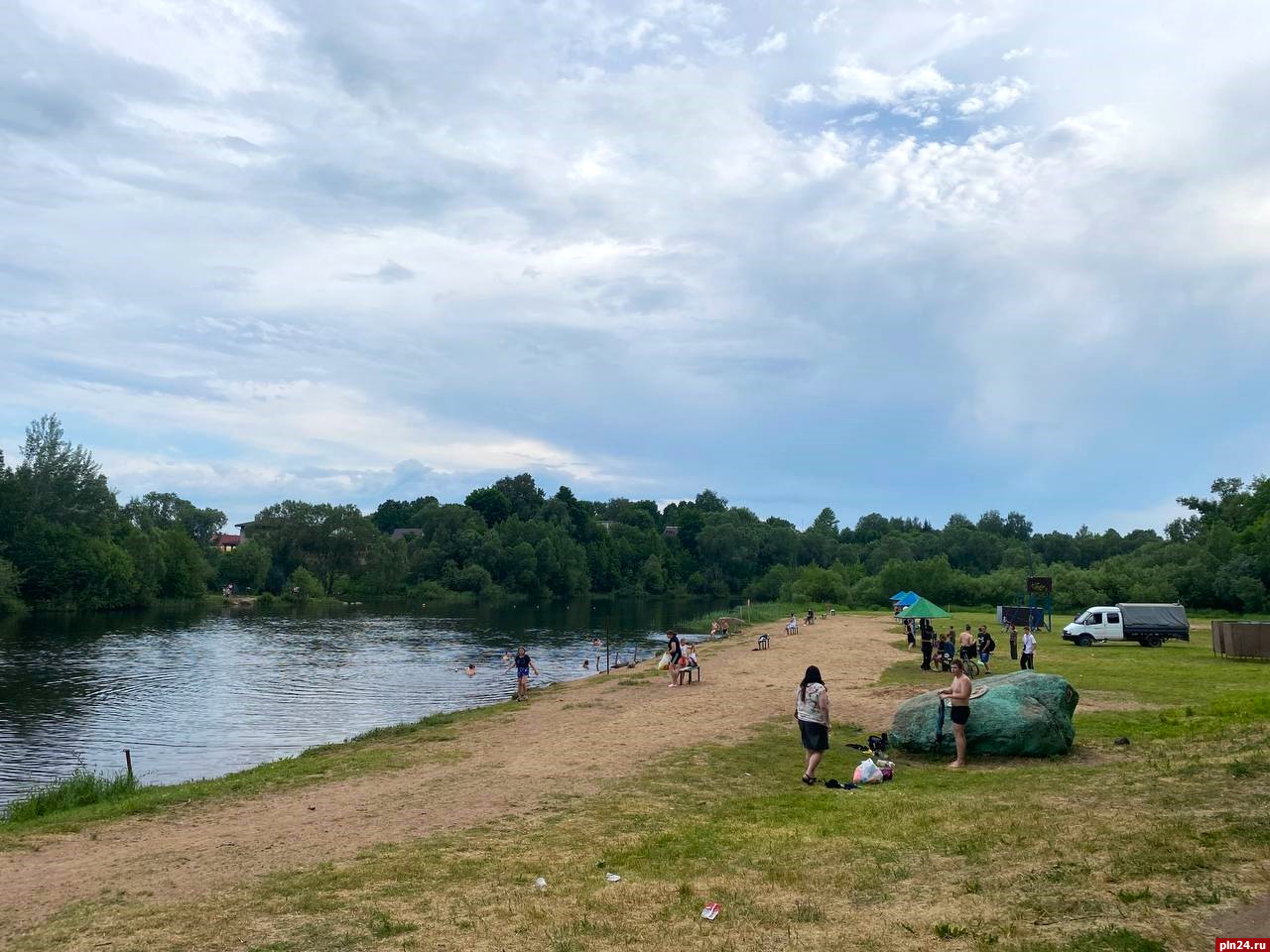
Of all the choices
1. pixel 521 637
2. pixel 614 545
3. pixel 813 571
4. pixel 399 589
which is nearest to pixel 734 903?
pixel 521 637

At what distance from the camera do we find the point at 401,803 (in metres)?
14.5

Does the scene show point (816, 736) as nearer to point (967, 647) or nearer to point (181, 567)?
point (967, 647)

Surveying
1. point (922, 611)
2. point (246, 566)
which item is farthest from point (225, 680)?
point (246, 566)

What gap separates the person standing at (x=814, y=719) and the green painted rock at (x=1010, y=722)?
115 inches

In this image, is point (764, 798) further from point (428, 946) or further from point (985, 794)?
point (428, 946)

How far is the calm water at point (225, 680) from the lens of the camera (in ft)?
84.4

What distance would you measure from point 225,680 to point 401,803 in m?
30.8

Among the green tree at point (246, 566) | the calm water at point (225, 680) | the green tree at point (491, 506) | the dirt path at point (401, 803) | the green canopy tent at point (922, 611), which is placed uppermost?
the green tree at point (491, 506)

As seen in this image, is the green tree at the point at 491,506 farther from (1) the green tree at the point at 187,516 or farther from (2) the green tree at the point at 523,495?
(1) the green tree at the point at 187,516

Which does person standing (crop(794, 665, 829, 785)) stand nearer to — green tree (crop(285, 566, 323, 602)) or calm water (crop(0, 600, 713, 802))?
calm water (crop(0, 600, 713, 802))

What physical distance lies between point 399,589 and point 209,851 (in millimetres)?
113096

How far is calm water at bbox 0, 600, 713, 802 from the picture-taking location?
2572cm

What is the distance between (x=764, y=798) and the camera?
44.2 feet

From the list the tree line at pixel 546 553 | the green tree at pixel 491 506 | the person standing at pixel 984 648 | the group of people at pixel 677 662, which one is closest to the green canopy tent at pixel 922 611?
the person standing at pixel 984 648
